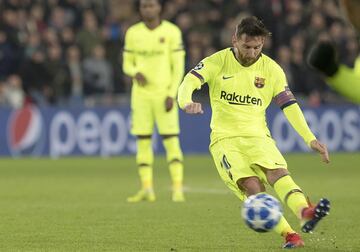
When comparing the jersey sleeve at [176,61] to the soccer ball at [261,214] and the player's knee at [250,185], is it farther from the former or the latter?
the soccer ball at [261,214]

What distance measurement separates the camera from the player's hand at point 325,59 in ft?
23.5

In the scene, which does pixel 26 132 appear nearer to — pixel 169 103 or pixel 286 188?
pixel 169 103

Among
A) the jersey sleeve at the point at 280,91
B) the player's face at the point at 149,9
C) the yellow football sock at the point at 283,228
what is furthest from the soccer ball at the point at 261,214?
the player's face at the point at 149,9

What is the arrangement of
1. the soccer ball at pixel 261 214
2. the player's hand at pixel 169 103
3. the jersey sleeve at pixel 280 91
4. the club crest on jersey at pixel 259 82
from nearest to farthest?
the soccer ball at pixel 261 214 < the jersey sleeve at pixel 280 91 < the club crest on jersey at pixel 259 82 < the player's hand at pixel 169 103

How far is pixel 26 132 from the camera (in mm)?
22516

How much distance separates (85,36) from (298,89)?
188 inches

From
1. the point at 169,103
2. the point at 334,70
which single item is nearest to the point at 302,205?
the point at 334,70

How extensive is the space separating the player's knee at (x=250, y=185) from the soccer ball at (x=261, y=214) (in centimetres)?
56

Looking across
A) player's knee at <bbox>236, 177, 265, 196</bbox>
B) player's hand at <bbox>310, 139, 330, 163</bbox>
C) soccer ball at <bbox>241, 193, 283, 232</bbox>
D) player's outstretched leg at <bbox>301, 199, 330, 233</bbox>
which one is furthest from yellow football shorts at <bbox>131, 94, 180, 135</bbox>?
player's outstretched leg at <bbox>301, 199, 330, 233</bbox>

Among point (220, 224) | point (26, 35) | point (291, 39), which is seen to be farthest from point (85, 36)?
point (220, 224)

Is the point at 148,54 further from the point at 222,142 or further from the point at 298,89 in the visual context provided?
the point at 298,89

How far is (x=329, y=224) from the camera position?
11094mm

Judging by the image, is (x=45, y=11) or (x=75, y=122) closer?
(x=75, y=122)

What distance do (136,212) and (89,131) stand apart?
411 inches
